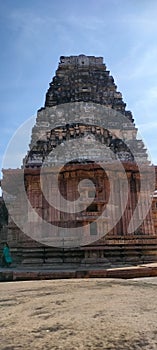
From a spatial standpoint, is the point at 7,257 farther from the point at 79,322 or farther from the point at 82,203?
the point at 79,322

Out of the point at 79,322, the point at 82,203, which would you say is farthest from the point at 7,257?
the point at 79,322

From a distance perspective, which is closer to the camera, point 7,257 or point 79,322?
point 79,322

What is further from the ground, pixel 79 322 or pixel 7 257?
pixel 79 322

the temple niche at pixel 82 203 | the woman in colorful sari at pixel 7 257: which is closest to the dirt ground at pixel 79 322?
the temple niche at pixel 82 203

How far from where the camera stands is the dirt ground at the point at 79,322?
2.03 m

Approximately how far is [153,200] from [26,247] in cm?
624

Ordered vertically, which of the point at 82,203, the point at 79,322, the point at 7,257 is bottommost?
the point at 7,257

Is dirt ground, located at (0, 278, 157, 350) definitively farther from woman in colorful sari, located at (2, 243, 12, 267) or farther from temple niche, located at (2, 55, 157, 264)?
woman in colorful sari, located at (2, 243, 12, 267)

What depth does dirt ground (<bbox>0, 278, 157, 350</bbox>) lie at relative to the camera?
79.7 inches

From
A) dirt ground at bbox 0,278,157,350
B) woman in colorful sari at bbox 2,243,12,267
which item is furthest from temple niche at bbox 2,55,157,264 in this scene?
dirt ground at bbox 0,278,157,350

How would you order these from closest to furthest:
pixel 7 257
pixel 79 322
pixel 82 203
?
pixel 79 322
pixel 7 257
pixel 82 203

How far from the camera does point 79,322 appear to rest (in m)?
2.57

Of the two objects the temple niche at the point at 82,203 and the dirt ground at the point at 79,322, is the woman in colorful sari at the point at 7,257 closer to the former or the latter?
the temple niche at the point at 82,203

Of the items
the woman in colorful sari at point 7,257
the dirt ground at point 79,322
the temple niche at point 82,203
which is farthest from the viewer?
the woman in colorful sari at point 7,257
